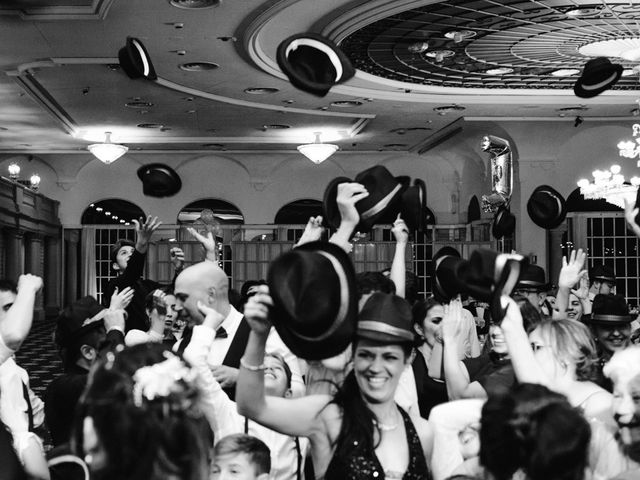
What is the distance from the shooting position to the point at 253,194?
23.2m

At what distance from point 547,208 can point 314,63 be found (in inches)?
322

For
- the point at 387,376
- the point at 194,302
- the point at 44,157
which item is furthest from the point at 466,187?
the point at 387,376

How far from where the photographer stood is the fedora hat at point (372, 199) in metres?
3.48

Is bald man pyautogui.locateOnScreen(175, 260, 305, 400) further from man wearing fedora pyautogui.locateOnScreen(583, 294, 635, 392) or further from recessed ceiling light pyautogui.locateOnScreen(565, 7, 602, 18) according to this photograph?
recessed ceiling light pyautogui.locateOnScreen(565, 7, 602, 18)

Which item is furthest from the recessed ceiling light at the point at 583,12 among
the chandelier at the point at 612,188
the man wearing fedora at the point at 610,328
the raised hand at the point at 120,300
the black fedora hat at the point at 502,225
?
the raised hand at the point at 120,300

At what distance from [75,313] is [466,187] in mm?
18548

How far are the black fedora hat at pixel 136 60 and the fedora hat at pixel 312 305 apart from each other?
8.50 m

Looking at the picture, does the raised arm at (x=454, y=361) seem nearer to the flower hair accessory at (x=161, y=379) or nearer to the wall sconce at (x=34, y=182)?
the flower hair accessory at (x=161, y=379)

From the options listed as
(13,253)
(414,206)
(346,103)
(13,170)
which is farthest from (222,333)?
(13,253)

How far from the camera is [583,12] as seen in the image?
10.8 metres

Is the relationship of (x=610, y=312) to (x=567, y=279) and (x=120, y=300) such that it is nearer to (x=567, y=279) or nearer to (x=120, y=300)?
(x=567, y=279)

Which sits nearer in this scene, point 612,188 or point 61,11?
point 61,11

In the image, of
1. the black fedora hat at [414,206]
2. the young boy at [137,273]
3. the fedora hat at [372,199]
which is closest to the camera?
the fedora hat at [372,199]

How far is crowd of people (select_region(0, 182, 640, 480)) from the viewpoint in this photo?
1835 mm
